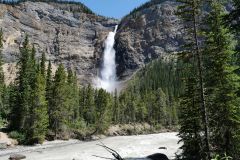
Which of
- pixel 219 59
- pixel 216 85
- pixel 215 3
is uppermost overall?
pixel 215 3

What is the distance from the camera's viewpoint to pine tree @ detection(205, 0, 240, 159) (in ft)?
92.1

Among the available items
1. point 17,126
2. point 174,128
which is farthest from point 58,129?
point 174,128

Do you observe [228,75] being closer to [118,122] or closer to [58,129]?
[58,129]

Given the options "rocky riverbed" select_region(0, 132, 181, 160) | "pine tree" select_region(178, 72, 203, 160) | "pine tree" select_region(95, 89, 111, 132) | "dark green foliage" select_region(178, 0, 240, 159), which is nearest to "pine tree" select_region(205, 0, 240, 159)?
"dark green foliage" select_region(178, 0, 240, 159)

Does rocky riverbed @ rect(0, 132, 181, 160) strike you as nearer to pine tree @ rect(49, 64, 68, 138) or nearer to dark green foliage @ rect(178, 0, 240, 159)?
dark green foliage @ rect(178, 0, 240, 159)

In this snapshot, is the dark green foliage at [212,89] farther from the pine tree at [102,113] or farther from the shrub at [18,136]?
the pine tree at [102,113]

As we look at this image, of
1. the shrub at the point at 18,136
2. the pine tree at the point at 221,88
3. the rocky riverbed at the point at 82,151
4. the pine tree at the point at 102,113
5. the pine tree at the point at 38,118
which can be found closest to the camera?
the pine tree at the point at 221,88

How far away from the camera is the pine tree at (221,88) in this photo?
2806 centimetres

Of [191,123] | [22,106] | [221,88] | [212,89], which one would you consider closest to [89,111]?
[22,106]

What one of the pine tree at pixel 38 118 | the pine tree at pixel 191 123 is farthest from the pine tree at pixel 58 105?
the pine tree at pixel 191 123

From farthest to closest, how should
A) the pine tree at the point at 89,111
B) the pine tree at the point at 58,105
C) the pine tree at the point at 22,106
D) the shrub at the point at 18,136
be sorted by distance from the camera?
the pine tree at the point at 89,111
the pine tree at the point at 58,105
the pine tree at the point at 22,106
the shrub at the point at 18,136

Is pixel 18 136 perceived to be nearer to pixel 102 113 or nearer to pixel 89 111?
pixel 102 113

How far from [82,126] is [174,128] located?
40851 mm

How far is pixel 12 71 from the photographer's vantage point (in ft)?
607
